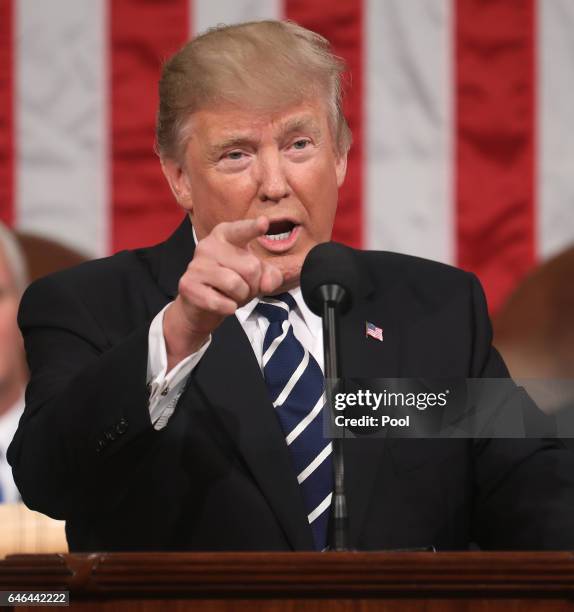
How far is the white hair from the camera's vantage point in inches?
139

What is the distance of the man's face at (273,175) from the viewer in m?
2.12

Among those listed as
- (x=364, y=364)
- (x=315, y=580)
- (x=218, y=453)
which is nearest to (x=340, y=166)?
Result: (x=364, y=364)

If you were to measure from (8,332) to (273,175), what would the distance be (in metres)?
1.63

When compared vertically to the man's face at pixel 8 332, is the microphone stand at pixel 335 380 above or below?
below

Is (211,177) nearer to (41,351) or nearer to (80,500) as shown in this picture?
(41,351)

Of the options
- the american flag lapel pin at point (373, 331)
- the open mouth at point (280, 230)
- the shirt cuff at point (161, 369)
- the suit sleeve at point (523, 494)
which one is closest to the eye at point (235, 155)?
the open mouth at point (280, 230)

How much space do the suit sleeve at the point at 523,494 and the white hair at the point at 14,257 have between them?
1779mm

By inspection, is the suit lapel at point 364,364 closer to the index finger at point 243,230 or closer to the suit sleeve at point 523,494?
the suit sleeve at point 523,494

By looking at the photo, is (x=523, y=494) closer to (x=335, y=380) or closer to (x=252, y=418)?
(x=252, y=418)

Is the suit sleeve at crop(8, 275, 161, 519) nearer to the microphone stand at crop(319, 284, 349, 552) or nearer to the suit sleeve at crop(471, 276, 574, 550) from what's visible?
the microphone stand at crop(319, 284, 349, 552)

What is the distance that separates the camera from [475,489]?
2.10m

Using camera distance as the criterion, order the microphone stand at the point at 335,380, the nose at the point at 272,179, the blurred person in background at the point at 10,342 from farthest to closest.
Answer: the blurred person in background at the point at 10,342, the nose at the point at 272,179, the microphone stand at the point at 335,380

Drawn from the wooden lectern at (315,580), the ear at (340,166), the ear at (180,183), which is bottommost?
the wooden lectern at (315,580)

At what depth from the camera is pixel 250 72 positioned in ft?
7.00
